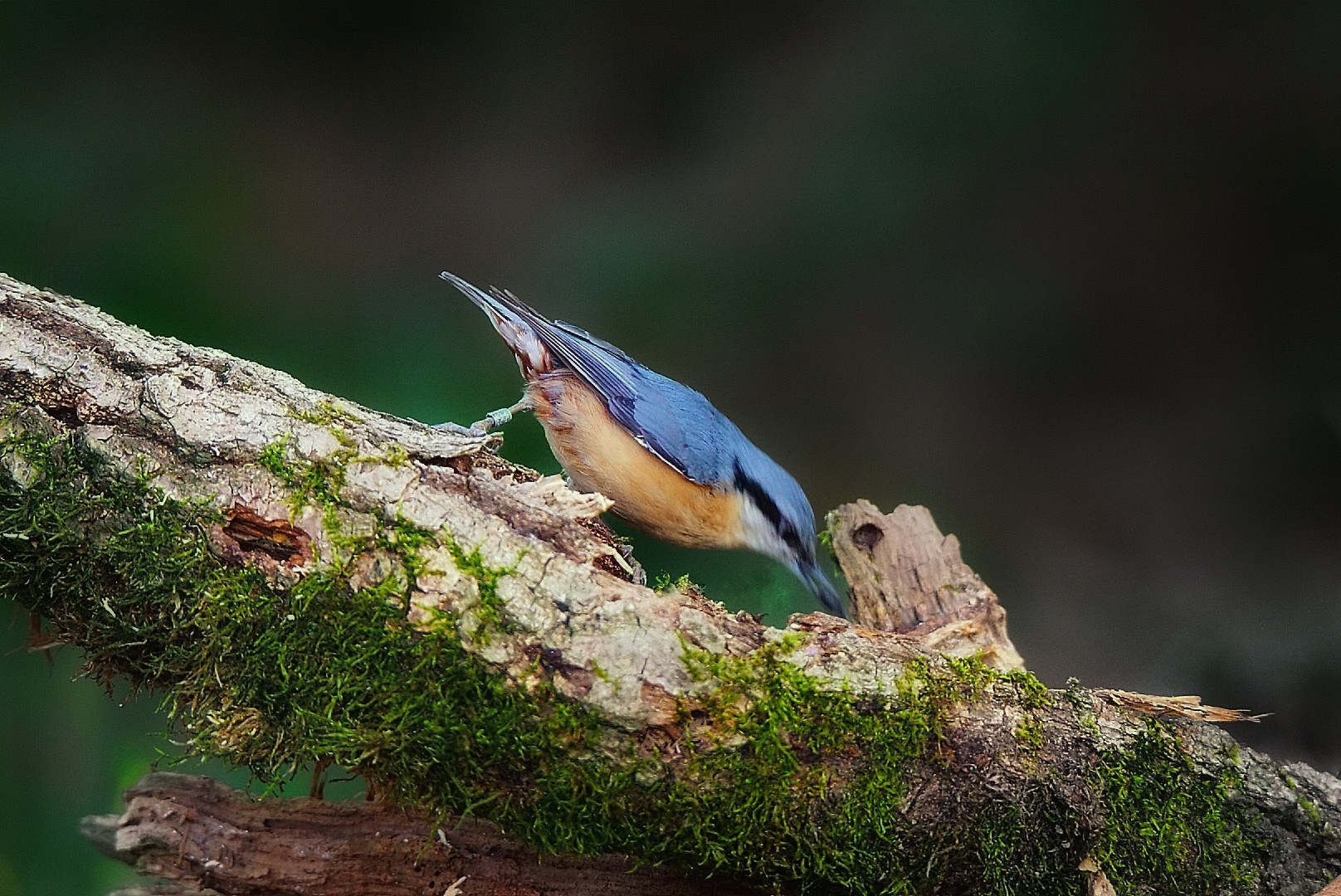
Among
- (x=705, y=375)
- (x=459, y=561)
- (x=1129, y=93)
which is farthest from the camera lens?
(x=705, y=375)

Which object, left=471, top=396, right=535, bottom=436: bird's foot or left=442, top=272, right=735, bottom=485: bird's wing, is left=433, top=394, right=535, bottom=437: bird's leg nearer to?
left=471, top=396, right=535, bottom=436: bird's foot

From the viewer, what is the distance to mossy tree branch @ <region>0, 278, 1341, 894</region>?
42.9 inches

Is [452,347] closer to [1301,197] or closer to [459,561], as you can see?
[459,561]

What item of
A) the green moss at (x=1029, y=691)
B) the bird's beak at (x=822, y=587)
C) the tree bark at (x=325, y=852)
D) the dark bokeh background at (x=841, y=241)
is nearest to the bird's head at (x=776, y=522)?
the bird's beak at (x=822, y=587)

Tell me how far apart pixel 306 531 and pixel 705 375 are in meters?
1.53

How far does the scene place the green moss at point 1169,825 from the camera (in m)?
1.25

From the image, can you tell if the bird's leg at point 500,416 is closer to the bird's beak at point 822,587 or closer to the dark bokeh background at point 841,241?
the dark bokeh background at point 841,241

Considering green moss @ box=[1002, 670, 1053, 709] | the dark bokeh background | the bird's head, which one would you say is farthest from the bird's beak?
green moss @ box=[1002, 670, 1053, 709]

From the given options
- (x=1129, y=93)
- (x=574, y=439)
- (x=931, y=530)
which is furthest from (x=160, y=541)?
(x=1129, y=93)

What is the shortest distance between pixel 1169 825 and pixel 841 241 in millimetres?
1603

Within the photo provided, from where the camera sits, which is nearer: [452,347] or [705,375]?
[452,347]

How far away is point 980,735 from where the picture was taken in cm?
119

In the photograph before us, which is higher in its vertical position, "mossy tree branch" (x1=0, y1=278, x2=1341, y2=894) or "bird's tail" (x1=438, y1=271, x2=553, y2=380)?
"bird's tail" (x1=438, y1=271, x2=553, y2=380)

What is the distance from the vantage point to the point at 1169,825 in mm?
1282
